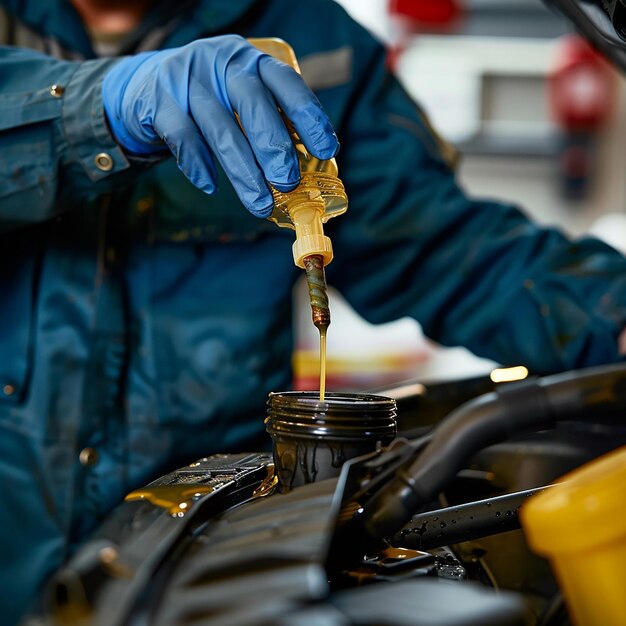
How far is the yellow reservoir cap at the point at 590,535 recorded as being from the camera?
43 cm

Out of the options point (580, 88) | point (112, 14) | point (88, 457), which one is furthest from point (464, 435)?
point (580, 88)

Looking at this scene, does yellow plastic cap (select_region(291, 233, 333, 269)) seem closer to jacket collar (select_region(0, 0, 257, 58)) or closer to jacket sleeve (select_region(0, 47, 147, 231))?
jacket sleeve (select_region(0, 47, 147, 231))

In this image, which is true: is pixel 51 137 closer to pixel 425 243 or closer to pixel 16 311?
pixel 16 311

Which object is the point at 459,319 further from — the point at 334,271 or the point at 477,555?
the point at 477,555

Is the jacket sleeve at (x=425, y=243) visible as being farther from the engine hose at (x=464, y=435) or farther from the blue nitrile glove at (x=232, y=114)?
the engine hose at (x=464, y=435)

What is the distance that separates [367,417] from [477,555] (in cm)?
22

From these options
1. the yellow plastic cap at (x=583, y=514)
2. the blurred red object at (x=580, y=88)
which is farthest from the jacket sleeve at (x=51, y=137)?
the blurred red object at (x=580, y=88)

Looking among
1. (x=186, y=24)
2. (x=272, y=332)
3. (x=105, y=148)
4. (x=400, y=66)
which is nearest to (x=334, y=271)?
(x=272, y=332)

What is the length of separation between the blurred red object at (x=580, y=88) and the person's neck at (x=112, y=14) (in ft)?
11.3

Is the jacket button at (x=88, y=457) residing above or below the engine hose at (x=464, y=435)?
below

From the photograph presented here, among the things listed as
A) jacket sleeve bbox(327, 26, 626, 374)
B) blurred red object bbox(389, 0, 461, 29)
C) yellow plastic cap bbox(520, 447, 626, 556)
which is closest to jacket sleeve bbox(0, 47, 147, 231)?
jacket sleeve bbox(327, 26, 626, 374)

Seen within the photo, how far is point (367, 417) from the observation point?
630 mm

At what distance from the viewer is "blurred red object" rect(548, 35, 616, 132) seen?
4254mm

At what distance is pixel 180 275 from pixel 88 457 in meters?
0.31
